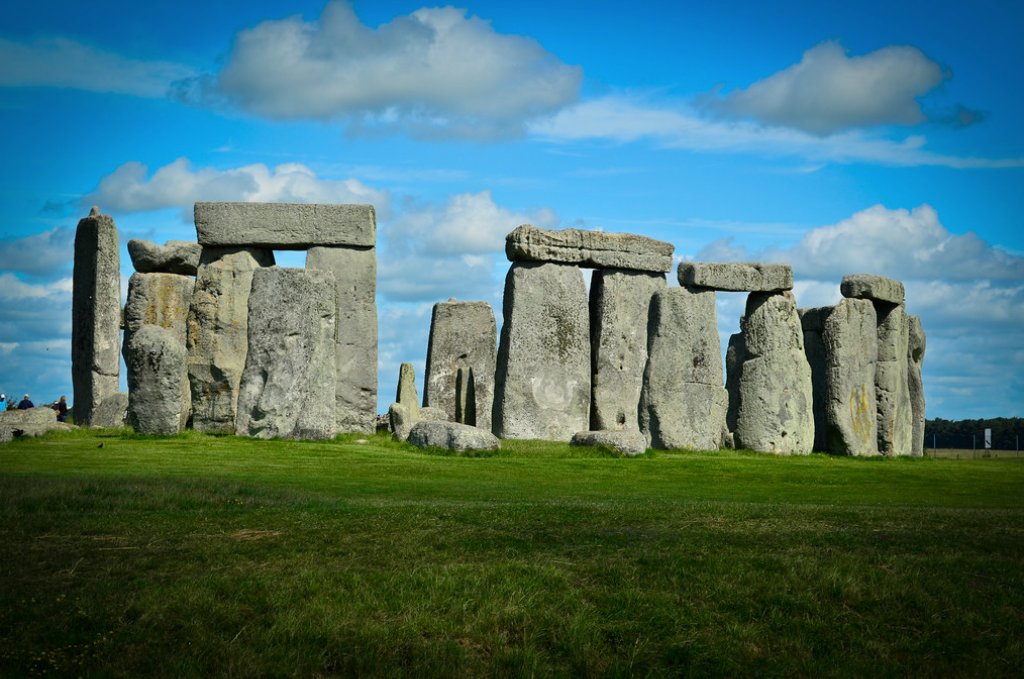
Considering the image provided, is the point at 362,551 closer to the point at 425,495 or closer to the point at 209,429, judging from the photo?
the point at 425,495

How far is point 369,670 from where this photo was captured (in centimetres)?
745

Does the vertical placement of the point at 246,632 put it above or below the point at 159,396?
below

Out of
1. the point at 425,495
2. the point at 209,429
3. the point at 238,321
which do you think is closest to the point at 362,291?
the point at 238,321

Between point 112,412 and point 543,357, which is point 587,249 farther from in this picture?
point 112,412

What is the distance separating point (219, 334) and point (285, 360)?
3435 millimetres

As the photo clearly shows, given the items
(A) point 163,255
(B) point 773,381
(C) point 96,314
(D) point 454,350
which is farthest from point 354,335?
(B) point 773,381

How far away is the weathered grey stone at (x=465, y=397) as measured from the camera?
2562cm

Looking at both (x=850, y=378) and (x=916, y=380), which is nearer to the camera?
(x=850, y=378)

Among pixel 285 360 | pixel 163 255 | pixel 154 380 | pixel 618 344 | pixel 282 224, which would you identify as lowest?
pixel 154 380

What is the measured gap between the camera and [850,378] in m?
23.0

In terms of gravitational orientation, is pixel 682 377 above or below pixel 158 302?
below

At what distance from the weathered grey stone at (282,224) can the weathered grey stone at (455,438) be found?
5.87 m

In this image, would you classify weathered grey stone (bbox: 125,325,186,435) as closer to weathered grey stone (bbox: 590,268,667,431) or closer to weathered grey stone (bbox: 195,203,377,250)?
weathered grey stone (bbox: 195,203,377,250)

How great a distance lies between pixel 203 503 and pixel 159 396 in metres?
8.09
